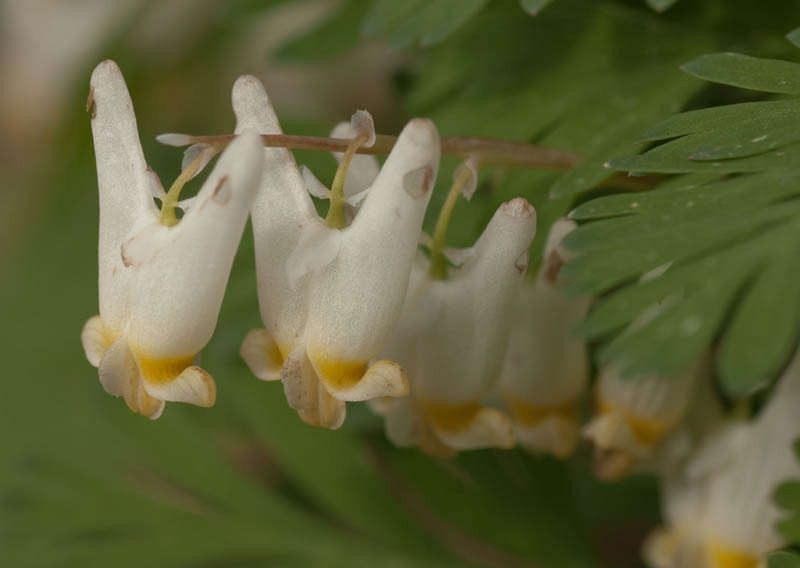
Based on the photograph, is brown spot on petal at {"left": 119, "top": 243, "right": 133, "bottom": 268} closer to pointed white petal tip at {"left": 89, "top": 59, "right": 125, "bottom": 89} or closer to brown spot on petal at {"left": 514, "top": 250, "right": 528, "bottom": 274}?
pointed white petal tip at {"left": 89, "top": 59, "right": 125, "bottom": 89}

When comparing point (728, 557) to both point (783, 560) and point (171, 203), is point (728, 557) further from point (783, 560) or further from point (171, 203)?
point (171, 203)

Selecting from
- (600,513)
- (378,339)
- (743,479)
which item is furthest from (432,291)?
(600,513)

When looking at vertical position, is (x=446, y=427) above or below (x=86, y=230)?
above

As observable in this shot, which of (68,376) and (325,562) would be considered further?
(68,376)

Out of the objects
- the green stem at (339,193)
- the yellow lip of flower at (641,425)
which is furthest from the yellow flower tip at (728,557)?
the green stem at (339,193)

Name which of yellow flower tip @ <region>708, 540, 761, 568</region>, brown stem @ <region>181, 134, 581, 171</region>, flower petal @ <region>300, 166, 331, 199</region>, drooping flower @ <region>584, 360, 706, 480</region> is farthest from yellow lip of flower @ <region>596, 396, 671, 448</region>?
flower petal @ <region>300, 166, 331, 199</region>

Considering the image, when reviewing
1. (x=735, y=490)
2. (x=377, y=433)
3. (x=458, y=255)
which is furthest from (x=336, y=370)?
(x=377, y=433)

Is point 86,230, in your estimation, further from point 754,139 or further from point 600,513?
point 754,139
